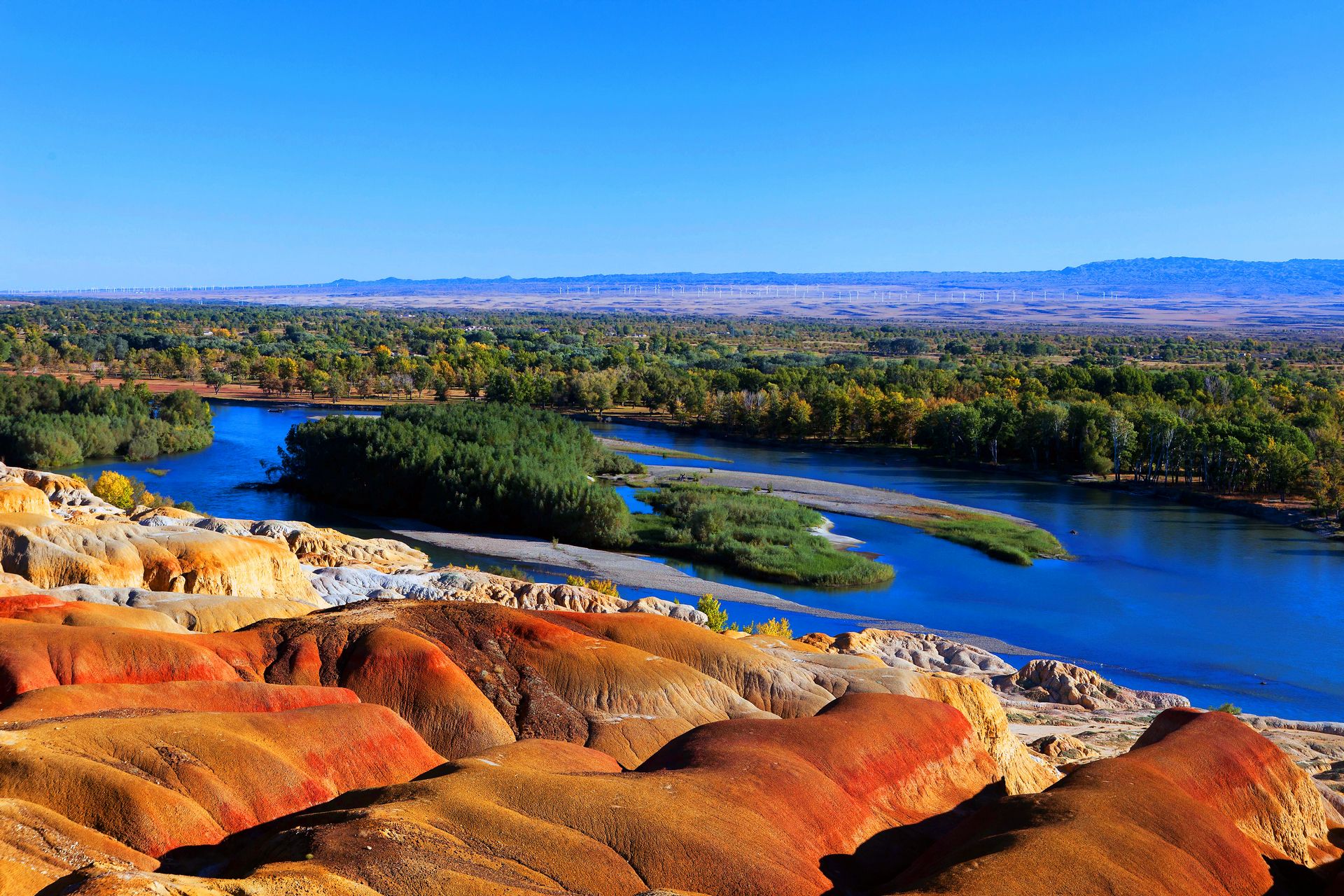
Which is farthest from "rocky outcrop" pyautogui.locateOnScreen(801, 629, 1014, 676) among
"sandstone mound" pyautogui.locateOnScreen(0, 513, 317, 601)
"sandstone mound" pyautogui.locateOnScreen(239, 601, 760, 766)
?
"sandstone mound" pyautogui.locateOnScreen(0, 513, 317, 601)

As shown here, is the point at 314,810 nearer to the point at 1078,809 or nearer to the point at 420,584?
the point at 1078,809

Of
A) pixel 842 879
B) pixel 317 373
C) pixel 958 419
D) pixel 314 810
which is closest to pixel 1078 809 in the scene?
pixel 842 879

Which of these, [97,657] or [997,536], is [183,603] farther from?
[997,536]

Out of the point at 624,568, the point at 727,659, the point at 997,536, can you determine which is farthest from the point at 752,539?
the point at 727,659

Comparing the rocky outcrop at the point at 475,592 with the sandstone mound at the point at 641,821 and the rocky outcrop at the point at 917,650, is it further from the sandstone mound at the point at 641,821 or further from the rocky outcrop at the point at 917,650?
the sandstone mound at the point at 641,821


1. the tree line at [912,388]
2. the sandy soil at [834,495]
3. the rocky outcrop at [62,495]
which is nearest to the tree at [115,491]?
the rocky outcrop at [62,495]

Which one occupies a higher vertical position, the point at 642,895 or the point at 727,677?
the point at 642,895
